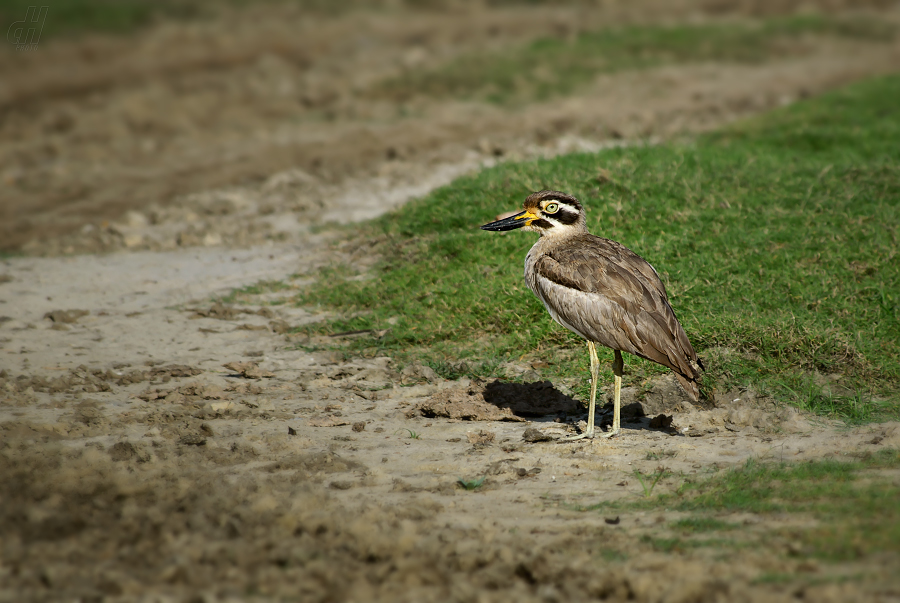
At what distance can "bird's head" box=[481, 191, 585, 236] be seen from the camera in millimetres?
6227

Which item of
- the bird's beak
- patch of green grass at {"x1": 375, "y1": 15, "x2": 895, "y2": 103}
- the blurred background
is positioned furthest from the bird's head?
patch of green grass at {"x1": 375, "y1": 15, "x2": 895, "y2": 103}

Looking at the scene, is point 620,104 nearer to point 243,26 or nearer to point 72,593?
point 243,26

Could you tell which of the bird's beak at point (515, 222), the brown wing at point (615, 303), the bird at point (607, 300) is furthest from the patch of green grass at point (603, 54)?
the brown wing at point (615, 303)

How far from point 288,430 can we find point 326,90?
13146 millimetres

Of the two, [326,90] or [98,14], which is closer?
[326,90]

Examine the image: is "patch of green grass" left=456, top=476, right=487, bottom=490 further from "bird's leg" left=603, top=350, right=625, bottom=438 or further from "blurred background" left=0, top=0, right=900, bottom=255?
"blurred background" left=0, top=0, right=900, bottom=255

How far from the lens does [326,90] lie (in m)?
17.7

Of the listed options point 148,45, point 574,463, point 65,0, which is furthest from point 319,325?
point 65,0

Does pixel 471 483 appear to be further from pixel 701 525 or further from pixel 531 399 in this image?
pixel 531 399

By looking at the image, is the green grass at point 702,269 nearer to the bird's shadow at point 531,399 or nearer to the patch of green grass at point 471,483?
the bird's shadow at point 531,399

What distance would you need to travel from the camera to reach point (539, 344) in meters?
6.93

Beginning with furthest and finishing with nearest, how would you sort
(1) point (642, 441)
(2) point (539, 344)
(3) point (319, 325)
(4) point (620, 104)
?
1. (4) point (620, 104)
2. (3) point (319, 325)
3. (2) point (539, 344)
4. (1) point (642, 441)

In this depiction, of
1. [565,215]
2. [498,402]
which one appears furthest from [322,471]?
[565,215]

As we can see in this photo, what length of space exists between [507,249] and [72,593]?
5.41 m
